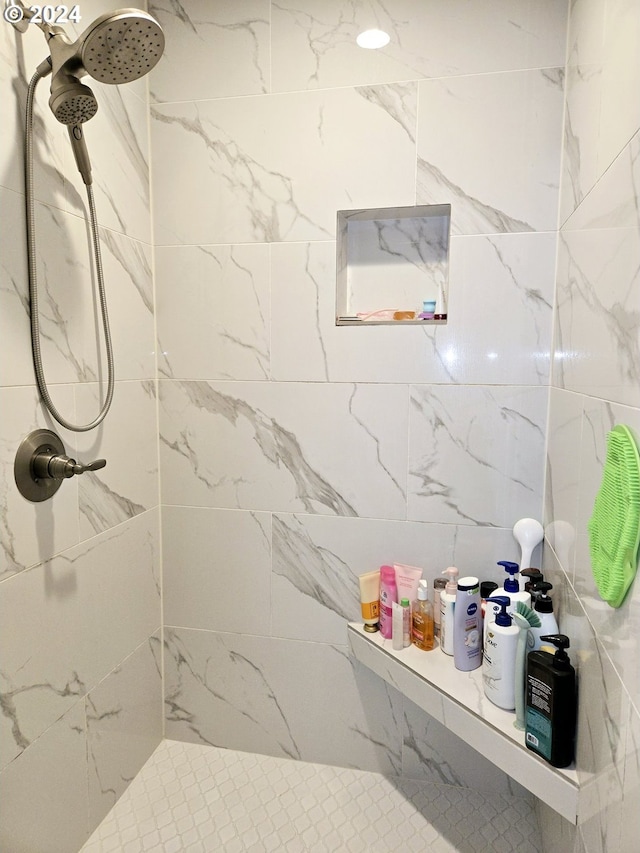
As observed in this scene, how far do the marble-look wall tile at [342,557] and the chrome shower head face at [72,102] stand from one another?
111 cm

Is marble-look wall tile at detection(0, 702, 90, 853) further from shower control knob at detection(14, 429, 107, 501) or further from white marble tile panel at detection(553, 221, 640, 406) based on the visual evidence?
white marble tile panel at detection(553, 221, 640, 406)

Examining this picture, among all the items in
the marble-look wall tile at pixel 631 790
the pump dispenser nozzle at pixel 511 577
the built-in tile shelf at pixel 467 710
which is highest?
the pump dispenser nozzle at pixel 511 577

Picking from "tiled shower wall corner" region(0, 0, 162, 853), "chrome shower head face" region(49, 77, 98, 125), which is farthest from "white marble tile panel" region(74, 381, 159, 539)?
"chrome shower head face" region(49, 77, 98, 125)

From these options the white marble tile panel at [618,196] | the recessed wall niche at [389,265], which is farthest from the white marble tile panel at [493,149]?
the white marble tile panel at [618,196]

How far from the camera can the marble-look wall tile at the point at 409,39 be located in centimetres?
136

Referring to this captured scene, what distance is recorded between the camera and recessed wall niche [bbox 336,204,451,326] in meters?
1.55

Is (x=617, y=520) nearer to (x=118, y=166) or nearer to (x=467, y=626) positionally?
(x=467, y=626)

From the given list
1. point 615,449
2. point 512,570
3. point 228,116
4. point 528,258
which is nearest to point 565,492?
point 512,570

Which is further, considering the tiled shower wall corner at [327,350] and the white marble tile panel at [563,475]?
the tiled shower wall corner at [327,350]

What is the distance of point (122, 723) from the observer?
1538 mm

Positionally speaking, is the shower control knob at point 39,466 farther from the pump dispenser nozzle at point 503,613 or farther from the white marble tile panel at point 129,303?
the pump dispenser nozzle at point 503,613

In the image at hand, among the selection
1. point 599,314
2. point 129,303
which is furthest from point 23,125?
point 599,314

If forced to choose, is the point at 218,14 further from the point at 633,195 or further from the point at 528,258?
the point at 633,195

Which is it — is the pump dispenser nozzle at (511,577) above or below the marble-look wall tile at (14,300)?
below
